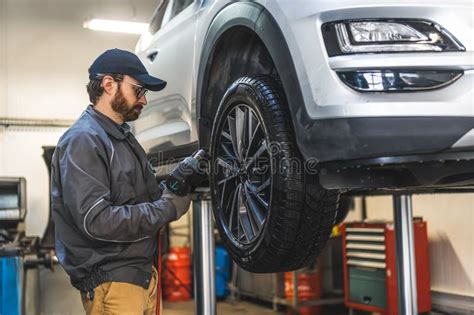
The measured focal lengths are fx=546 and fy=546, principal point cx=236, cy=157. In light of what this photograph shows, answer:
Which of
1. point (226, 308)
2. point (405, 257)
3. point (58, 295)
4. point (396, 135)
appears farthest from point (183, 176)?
point (226, 308)

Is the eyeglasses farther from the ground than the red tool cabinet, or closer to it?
farther from the ground

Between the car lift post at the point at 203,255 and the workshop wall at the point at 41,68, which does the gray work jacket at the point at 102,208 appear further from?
the workshop wall at the point at 41,68

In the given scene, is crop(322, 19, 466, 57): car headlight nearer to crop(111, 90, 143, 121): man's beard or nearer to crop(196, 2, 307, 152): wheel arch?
crop(196, 2, 307, 152): wheel arch

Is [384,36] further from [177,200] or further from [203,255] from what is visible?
[203,255]

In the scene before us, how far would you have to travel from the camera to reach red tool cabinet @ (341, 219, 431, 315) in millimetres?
4828

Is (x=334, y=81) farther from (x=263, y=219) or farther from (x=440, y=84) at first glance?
(x=263, y=219)

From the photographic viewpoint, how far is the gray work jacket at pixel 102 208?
1.64 metres

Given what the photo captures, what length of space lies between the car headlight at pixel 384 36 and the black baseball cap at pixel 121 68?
75 cm

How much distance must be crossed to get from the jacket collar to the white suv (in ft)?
1.00

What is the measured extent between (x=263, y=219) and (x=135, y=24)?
15.9 ft

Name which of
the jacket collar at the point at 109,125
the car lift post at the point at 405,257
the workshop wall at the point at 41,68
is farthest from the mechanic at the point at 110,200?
the workshop wall at the point at 41,68

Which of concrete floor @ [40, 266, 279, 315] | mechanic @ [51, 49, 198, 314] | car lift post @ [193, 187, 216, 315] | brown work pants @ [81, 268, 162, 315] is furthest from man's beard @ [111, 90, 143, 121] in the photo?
concrete floor @ [40, 266, 279, 315]

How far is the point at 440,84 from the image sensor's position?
50.1 inches

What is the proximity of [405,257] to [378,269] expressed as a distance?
158 cm
